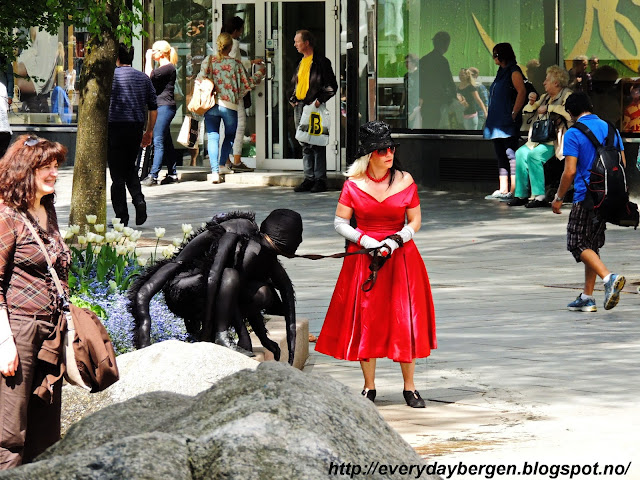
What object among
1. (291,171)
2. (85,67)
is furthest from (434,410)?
(291,171)

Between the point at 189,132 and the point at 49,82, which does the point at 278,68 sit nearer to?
the point at 189,132

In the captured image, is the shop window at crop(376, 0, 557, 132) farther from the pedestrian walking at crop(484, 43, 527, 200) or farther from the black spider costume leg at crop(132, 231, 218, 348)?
the black spider costume leg at crop(132, 231, 218, 348)

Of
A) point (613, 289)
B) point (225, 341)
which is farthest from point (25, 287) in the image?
point (613, 289)

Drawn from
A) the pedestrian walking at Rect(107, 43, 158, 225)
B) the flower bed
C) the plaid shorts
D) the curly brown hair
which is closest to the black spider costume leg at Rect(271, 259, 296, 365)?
the flower bed

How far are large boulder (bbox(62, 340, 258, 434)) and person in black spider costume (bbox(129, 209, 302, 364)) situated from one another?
71 cm

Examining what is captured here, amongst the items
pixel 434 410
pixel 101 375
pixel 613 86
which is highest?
pixel 613 86

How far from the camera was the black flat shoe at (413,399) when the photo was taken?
751 centimetres

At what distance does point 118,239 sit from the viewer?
349 inches

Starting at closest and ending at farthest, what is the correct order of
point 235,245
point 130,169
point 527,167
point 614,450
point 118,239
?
point 614,450
point 235,245
point 118,239
point 130,169
point 527,167

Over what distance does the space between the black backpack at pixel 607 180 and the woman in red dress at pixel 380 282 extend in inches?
124

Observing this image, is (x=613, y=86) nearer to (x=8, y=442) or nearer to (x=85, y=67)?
(x=85, y=67)

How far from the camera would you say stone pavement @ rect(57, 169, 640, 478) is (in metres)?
6.54

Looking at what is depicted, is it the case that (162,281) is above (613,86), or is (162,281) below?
below

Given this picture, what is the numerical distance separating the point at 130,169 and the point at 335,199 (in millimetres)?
4281
